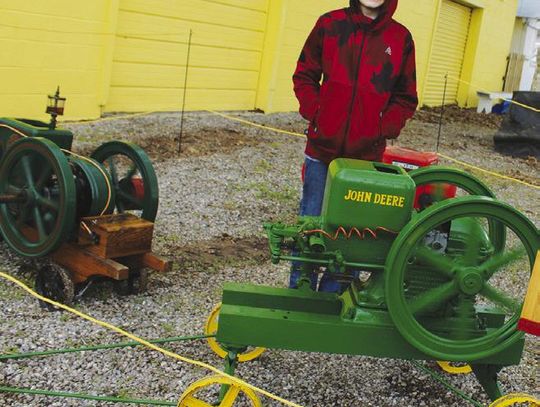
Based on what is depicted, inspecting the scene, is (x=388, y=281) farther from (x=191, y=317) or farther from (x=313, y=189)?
(x=191, y=317)

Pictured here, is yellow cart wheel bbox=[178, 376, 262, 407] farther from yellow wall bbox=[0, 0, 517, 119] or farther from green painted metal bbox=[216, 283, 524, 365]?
yellow wall bbox=[0, 0, 517, 119]

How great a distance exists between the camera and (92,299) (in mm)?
4000

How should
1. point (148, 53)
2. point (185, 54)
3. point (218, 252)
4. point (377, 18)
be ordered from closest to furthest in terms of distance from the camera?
point (377, 18)
point (218, 252)
point (148, 53)
point (185, 54)

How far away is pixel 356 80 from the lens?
339cm

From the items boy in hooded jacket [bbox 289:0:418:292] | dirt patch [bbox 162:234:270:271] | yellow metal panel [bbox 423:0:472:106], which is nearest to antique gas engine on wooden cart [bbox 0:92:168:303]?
dirt patch [bbox 162:234:270:271]

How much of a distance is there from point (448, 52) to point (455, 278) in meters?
13.5

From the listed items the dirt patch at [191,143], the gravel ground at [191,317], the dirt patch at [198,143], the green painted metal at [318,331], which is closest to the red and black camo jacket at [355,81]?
the green painted metal at [318,331]

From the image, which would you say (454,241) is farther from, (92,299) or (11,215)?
(11,215)

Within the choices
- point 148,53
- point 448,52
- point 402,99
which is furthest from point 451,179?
point 448,52

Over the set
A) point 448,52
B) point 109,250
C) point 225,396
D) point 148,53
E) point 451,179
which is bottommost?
point 225,396

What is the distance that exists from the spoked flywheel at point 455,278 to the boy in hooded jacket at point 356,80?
0.64 metres

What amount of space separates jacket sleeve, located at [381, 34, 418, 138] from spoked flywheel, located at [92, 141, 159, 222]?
1418mm

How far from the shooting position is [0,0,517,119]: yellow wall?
6816 millimetres

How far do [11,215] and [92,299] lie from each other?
65 cm
